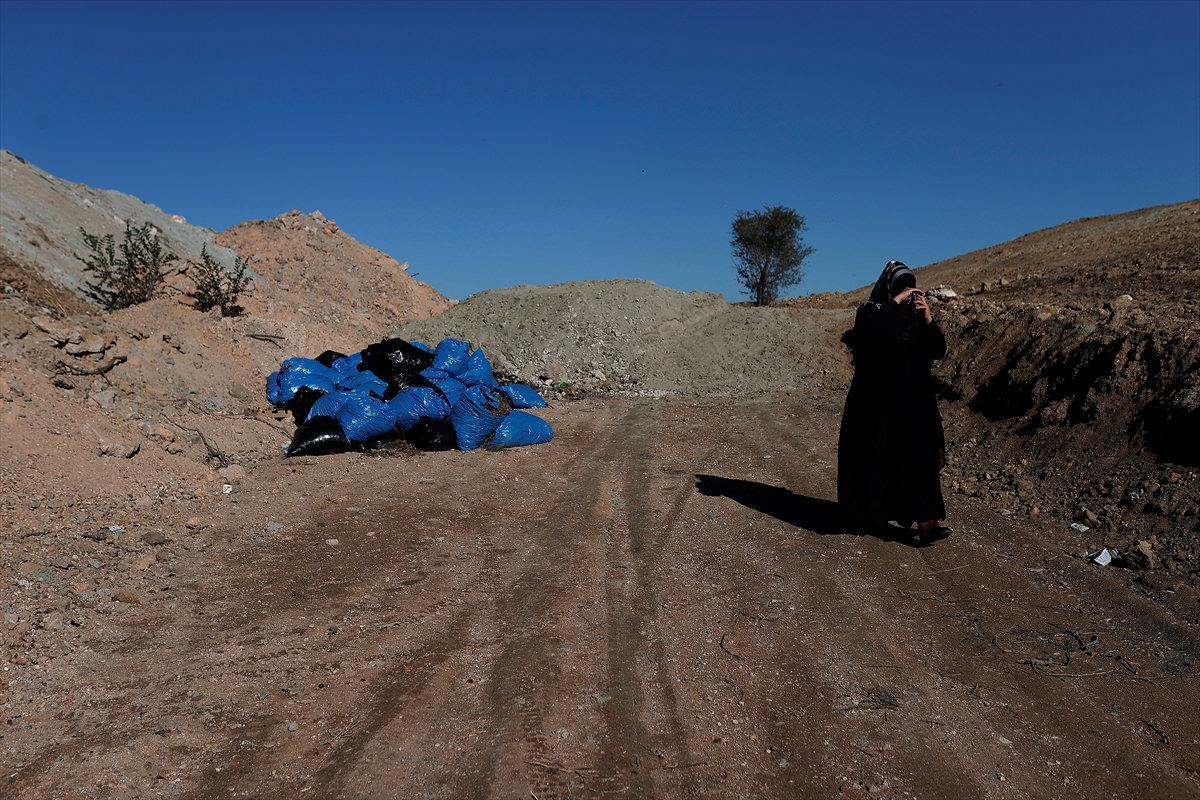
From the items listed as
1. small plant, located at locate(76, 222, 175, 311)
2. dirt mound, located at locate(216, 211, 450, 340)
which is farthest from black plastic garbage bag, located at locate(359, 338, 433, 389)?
dirt mound, located at locate(216, 211, 450, 340)

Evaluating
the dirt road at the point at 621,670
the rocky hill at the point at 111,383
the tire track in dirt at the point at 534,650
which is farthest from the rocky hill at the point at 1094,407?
the rocky hill at the point at 111,383

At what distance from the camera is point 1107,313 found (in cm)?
777

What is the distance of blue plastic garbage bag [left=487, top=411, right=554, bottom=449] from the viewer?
8219 millimetres

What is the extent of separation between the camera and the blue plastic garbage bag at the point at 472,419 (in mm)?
8008

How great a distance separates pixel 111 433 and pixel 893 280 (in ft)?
19.2

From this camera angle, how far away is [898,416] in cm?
493

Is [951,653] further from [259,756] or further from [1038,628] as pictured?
[259,756]

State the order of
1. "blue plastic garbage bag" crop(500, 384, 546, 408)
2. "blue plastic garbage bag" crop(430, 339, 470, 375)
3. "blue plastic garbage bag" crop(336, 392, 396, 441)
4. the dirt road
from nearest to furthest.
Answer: the dirt road < "blue plastic garbage bag" crop(336, 392, 396, 441) < "blue plastic garbage bag" crop(430, 339, 470, 375) < "blue plastic garbage bag" crop(500, 384, 546, 408)

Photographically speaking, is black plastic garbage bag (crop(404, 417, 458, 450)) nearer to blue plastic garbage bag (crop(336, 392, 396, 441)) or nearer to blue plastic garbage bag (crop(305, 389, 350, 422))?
blue plastic garbage bag (crop(336, 392, 396, 441))

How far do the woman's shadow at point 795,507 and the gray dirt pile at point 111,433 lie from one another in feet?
12.5

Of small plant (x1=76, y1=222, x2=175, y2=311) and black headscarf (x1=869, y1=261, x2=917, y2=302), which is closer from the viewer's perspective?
black headscarf (x1=869, y1=261, x2=917, y2=302)

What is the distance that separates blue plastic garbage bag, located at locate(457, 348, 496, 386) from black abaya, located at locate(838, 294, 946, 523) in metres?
5.26

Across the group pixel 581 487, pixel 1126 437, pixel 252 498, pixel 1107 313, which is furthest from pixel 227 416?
pixel 1107 313

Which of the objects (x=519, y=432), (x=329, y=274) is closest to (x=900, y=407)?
(x=519, y=432)
